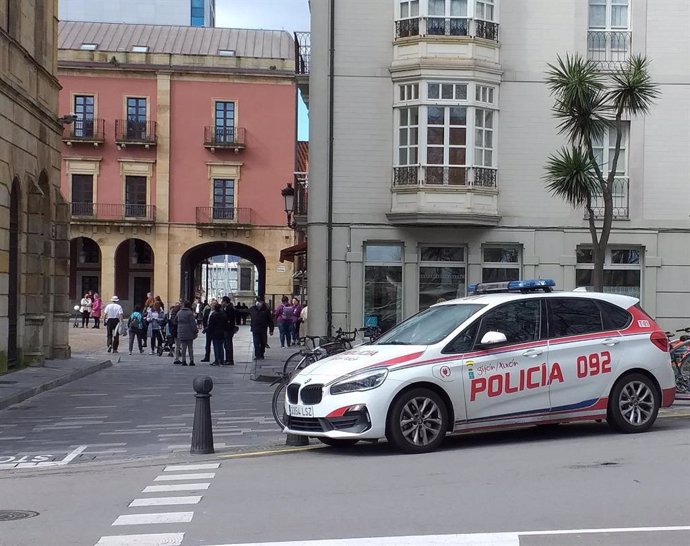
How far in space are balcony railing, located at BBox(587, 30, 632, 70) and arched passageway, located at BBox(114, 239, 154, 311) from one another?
39743mm

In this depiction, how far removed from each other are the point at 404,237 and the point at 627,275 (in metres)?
5.51

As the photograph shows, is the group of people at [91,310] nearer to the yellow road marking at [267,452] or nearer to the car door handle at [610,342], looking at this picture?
the yellow road marking at [267,452]

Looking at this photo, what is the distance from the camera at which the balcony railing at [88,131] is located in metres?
59.1

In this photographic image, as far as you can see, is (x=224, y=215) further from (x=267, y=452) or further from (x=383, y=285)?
(x=267, y=452)

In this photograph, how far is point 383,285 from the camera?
25422 mm

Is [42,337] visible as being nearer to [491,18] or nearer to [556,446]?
[491,18]

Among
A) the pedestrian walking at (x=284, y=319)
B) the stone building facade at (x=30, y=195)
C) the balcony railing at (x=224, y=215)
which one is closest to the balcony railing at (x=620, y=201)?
the pedestrian walking at (x=284, y=319)

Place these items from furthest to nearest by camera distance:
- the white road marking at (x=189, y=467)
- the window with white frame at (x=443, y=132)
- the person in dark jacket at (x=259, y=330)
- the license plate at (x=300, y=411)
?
the person in dark jacket at (x=259, y=330), the window with white frame at (x=443, y=132), the license plate at (x=300, y=411), the white road marking at (x=189, y=467)

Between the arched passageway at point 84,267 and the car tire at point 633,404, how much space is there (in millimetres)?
51955

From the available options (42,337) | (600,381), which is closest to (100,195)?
(42,337)

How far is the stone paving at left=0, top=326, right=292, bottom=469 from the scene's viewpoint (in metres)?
12.5

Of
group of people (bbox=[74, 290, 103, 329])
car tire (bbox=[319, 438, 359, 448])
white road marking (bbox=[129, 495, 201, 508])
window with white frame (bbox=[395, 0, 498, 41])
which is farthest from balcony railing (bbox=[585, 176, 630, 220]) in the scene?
group of people (bbox=[74, 290, 103, 329])

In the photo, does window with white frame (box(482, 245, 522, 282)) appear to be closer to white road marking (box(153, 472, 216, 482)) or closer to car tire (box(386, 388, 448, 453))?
car tire (box(386, 388, 448, 453))

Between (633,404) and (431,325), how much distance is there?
8.29ft
